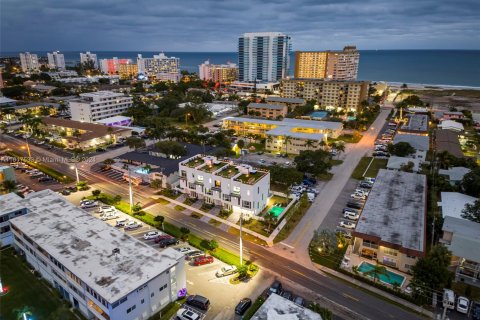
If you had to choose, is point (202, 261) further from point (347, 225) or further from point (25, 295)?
point (347, 225)

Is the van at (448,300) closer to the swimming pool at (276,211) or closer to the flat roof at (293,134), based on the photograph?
the swimming pool at (276,211)

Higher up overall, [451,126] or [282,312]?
[451,126]

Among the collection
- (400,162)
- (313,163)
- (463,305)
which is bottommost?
(463,305)

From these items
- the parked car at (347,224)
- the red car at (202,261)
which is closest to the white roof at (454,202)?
the parked car at (347,224)

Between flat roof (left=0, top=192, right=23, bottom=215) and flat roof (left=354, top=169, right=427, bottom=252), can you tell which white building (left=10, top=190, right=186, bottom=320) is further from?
flat roof (left=354, top=169, right=427, bottom=252)

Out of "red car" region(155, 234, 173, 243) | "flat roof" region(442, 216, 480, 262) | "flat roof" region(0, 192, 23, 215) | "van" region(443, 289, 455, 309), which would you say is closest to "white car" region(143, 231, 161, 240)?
"red car" region(155, 234, 173, 243)

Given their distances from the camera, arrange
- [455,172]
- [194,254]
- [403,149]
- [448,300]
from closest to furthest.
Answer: [448,300] → [194,254] → [455,172] → [403,149]

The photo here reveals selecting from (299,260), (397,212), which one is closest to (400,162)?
(397,212)
